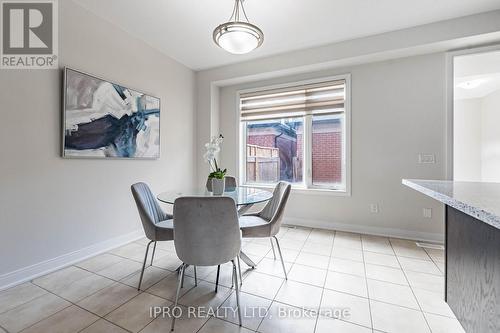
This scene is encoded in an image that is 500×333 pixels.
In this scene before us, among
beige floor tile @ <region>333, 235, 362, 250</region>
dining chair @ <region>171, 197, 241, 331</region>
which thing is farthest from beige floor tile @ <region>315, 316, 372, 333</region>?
beige floor tile @ <region>333, 235, 362, 250</region>

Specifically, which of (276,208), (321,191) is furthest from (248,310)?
(321,191)

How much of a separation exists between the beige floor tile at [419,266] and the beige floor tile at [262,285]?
1347mm

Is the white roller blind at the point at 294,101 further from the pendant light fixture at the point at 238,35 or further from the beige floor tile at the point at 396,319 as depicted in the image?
the beige floor tile at the point at 396,319

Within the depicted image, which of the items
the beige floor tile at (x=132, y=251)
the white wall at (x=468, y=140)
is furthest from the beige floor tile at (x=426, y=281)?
the white wall at (x=468, y=140)

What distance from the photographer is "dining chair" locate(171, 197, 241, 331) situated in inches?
53.6

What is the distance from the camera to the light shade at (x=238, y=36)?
73.3 inches

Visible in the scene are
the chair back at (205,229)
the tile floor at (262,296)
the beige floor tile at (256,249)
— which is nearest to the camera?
the chair back at (205,229)

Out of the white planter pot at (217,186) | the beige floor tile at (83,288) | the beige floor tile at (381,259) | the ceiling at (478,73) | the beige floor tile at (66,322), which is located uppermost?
the ceiling at (478,73)

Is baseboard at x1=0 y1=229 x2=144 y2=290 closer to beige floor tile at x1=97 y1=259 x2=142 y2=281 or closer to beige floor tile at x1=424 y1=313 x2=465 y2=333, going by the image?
beige floor tile at x1=97 y1=259 x2=142 y2=281

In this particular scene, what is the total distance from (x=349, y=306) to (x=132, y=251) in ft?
7.76

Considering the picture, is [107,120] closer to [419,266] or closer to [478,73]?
[419,266]

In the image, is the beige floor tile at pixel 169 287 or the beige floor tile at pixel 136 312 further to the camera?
the beige floor tile at pixel 169 287

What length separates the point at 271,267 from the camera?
2.27 metres

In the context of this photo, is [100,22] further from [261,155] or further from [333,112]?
[333,112]
